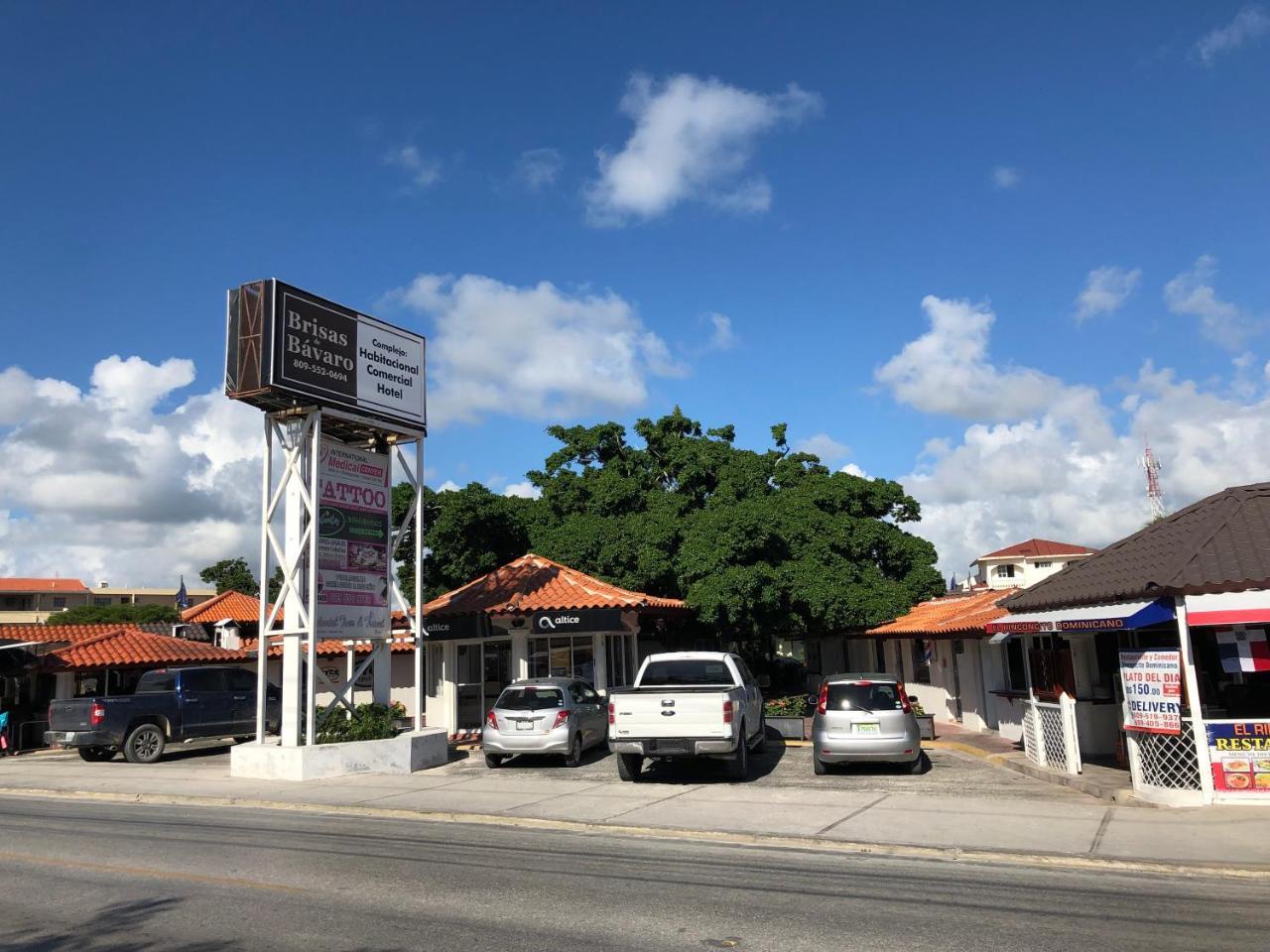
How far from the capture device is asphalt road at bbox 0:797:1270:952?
21.2 feet

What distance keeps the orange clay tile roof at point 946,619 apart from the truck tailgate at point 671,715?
694 centimetres

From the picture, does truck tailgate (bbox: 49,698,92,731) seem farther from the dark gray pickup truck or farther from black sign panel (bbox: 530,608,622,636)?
black sign panel (bbox: 530,608,622,636)

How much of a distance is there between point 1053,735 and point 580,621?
1039 centimetres

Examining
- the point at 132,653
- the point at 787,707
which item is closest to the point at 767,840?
the point at 787,707

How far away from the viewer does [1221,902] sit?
24.3 feet

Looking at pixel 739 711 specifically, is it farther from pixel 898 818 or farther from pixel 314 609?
pixel 314 609

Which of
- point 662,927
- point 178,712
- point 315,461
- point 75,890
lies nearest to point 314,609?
point 315,461

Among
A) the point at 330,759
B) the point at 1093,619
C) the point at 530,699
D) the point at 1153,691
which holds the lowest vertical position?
the point at 330,759

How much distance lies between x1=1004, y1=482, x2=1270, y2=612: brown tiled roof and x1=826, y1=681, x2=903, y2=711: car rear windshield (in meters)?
3.08

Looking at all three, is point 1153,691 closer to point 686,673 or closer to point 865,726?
point 865,726

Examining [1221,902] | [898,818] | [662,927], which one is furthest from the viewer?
[898,818]

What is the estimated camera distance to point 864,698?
585 inches

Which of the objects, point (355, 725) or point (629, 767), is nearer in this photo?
point (629, 767)

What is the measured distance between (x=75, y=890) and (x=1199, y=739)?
12.0 metres
